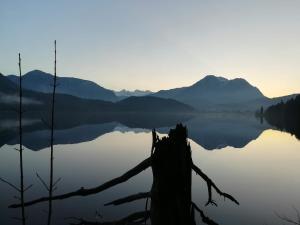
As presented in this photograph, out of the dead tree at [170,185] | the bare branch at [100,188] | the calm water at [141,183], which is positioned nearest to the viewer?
the bare branch at [100,188]

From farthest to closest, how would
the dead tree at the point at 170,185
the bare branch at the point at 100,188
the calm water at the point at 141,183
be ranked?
the calm water at the point at 141,183 < the dead tree at the point at 170,185 < the bare branch at the point at 100,188

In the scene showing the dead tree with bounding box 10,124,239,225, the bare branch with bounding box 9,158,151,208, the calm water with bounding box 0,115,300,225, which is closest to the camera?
the bare branch with bounding box 9,158,151,208

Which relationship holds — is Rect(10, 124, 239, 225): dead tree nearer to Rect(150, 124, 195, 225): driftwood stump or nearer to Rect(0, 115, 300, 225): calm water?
Rect(150, 124, 195, 225): driftwood stump

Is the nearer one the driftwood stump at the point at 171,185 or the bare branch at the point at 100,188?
the bare branch at the point at 100,188

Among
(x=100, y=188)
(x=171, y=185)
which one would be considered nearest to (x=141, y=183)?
(x=171, y=185)

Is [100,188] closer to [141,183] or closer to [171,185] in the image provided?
[171,185]

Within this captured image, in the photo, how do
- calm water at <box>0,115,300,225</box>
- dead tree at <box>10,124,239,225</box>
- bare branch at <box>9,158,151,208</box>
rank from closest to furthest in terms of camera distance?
bare branch at <box>9,158,151,208</box>
dead tree at <box>10,124,239,225</box>
calm water at <box>0,115,300,225</box>

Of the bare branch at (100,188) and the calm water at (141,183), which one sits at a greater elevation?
the bare branch at (100,188)

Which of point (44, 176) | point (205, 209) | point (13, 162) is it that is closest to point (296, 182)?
point (205, 209)

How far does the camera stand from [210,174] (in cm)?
4266

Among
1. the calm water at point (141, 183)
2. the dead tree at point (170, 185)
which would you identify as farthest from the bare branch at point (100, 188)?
the calm water at point (141, 183)

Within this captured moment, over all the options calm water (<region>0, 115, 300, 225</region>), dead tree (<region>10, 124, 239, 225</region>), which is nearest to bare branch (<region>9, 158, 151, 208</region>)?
dead tree (<region>10, 124, 239, 225</region>)

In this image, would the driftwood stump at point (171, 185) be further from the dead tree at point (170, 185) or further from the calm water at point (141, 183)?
the calm water at point (141, 183)

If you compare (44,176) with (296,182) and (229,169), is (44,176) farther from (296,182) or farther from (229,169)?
(296,182)
